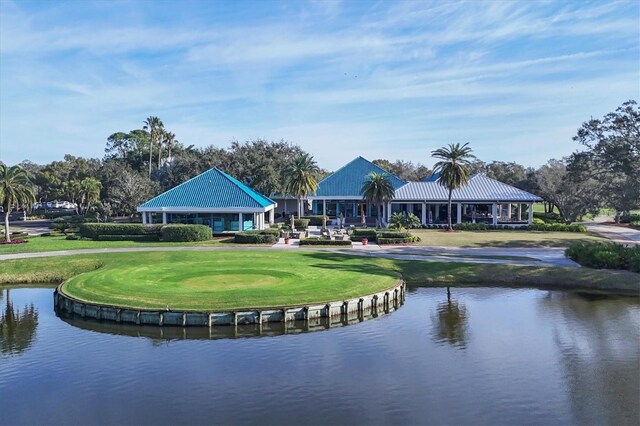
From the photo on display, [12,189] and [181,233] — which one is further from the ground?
[12,189]

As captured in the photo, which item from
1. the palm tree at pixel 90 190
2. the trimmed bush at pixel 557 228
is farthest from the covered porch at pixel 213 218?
the trimmed bush at pixel 557 228

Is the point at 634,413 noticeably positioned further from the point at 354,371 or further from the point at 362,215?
the point at 362,215

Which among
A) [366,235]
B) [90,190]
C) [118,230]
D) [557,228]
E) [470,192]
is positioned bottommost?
[557,228]

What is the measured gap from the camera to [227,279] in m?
32.2

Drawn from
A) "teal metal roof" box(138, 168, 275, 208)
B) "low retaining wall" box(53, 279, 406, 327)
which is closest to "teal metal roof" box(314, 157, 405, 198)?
"teal metal roof" box(138, 168, 275, 208)

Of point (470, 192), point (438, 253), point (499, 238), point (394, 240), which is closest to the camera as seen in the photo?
point (438, 253)

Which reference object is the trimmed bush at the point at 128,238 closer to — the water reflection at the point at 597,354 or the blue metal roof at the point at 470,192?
the blue metal roof at the point at 470,192

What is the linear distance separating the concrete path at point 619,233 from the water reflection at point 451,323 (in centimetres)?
3214

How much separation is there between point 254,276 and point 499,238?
104 feet

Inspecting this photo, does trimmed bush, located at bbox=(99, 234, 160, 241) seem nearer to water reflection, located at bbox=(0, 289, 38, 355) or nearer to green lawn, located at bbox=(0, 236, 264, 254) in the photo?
green lawn, located at bbox=(0, 236, 264, 254)

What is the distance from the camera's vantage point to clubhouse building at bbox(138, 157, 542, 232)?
57500 millimetres

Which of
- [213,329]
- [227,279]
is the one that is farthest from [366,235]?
[213,329]

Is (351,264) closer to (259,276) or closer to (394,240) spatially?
(259,276)

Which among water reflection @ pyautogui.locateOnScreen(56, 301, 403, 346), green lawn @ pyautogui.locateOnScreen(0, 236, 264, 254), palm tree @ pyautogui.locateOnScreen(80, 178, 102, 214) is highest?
palm tree @ pyautogui.locateOnScreen(80, 178, 102, 214)
